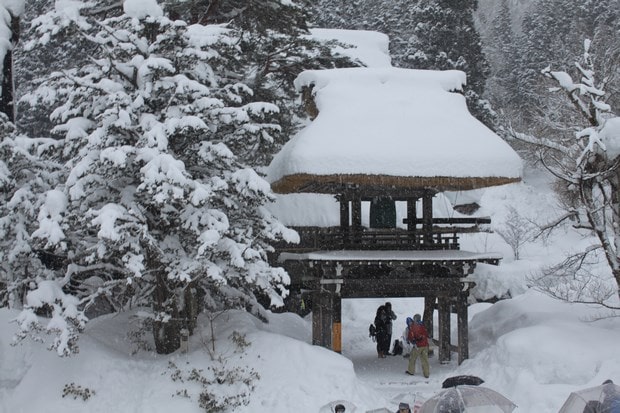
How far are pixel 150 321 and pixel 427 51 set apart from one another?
25.4m

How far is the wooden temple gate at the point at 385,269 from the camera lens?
1530cm

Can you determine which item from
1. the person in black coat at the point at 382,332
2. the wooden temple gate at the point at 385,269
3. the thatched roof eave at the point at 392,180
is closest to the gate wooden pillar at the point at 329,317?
the wooden temple gate at the point at 385,269

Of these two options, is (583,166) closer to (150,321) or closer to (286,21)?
(286,21)

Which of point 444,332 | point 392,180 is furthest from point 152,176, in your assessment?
point 444,332

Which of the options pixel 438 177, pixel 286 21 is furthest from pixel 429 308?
pixel 286 21

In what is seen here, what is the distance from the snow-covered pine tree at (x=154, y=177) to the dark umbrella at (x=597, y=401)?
656 cm

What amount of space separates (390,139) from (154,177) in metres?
6.14

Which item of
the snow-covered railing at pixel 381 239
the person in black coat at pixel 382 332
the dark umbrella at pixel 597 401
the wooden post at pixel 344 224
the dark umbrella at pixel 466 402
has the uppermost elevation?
the dark umbrella at pixel 597 401

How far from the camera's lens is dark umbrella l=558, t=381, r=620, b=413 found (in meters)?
6.11

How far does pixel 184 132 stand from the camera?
12453mm

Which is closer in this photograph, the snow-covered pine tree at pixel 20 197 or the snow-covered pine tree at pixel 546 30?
the snow-covered pine tree at pixel 20 197

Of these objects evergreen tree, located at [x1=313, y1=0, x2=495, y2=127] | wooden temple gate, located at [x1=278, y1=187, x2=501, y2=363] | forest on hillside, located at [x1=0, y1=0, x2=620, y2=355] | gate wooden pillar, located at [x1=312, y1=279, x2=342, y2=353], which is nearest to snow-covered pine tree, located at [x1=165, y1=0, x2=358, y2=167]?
forest on hillside, located at [x1=0, y1=0, x2=620, y2=355]

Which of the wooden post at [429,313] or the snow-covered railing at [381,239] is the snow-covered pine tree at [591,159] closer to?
the snow-covered railing at [381,239]

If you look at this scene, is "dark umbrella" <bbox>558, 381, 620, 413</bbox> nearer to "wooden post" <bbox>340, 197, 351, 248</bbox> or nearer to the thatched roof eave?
the thatched roof eave
